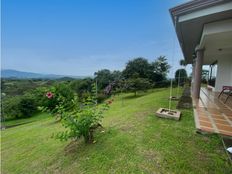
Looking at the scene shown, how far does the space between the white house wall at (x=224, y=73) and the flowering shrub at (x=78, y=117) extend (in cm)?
916

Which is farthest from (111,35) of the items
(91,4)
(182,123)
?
(182,123)

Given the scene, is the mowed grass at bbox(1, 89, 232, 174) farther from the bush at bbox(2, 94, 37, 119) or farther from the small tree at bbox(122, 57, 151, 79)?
the bush at bbox(2, 94, 37, 119)

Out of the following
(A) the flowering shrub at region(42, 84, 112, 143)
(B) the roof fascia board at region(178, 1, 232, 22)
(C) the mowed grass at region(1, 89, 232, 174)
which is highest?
(B) the roof fascia board at region(178, 1, 232, 22)

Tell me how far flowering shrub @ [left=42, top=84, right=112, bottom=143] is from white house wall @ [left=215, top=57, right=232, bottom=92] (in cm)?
916

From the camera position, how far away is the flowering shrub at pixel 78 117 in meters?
2.84

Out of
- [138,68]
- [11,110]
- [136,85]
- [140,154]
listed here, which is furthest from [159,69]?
[11,110]

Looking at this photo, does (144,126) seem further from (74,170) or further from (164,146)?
(74,170)

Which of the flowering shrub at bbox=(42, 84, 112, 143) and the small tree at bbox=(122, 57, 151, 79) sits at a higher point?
the small tree at bbox=(122, 57, 151, 79)

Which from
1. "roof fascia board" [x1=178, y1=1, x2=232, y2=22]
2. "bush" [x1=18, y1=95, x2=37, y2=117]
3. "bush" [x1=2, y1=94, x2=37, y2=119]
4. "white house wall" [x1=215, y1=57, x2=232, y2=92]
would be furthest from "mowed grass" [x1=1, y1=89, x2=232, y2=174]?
"bush" [x1=18, y1=95, x2=37, y2=117]

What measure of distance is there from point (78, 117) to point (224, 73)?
9.88 m

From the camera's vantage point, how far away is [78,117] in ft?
9.50

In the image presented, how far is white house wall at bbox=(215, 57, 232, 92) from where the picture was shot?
Result: 354 inches

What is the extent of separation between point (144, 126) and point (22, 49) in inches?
913

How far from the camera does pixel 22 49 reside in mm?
21016
